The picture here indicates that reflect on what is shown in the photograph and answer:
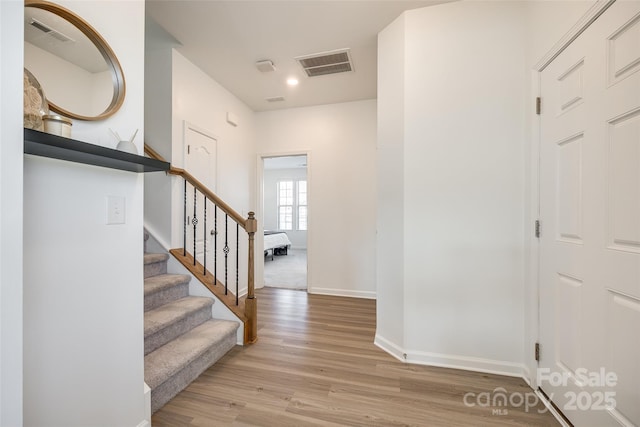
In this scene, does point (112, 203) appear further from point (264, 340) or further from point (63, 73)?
point (264, 340)

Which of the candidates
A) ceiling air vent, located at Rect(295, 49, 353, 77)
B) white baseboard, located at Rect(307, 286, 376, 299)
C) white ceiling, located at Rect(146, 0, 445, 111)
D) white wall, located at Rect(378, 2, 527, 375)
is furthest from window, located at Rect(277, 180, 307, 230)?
white wall, located at Rect(378, 2, 527, 375)

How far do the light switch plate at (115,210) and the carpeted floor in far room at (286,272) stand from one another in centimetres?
345

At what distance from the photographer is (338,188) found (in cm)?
413

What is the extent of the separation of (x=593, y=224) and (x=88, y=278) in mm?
2401

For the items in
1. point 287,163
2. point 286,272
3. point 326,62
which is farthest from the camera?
point 287,163

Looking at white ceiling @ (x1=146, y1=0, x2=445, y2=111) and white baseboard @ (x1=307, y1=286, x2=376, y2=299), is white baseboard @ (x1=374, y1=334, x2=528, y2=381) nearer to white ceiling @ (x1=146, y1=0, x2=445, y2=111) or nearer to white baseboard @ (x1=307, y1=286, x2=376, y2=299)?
white baseboard @ (x1=307, y1=286, x2=376, y2=299)

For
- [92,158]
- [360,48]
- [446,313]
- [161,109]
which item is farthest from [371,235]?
[92,158]

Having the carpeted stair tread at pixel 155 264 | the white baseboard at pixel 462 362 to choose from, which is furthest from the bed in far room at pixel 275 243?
the white baseboard at pixel 462 362

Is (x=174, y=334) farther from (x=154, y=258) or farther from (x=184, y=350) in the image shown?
(x=154, y=258)

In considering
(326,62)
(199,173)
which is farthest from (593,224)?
(199,173)

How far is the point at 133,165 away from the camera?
1.27 meters

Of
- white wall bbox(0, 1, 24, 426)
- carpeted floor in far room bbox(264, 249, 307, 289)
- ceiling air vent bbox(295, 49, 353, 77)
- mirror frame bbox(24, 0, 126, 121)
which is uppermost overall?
ceiling air vent bbox(295, 49, 353, 77)

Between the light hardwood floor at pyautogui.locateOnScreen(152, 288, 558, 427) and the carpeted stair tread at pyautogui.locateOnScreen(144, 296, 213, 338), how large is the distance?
46 cm

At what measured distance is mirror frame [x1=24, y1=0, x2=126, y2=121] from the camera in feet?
3.55
